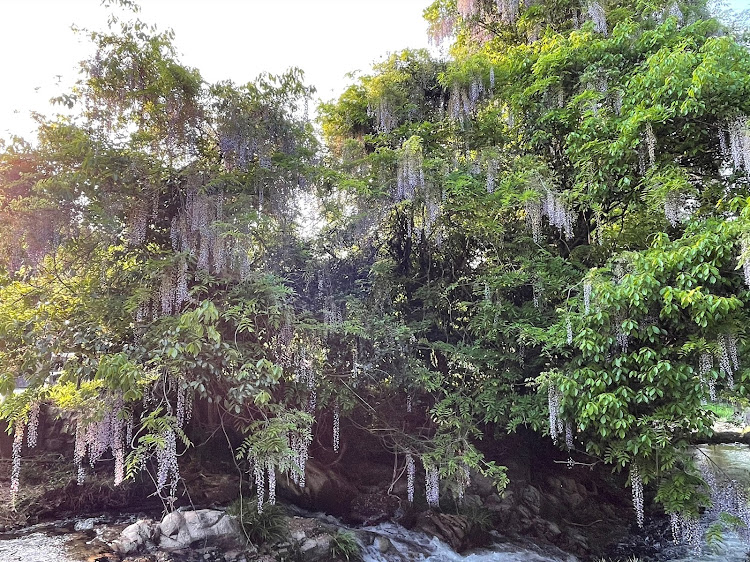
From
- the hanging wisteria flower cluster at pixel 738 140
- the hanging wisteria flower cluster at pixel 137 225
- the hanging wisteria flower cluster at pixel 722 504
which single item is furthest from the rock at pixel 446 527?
the hanging wisteria flower cluster at pixel 738 140

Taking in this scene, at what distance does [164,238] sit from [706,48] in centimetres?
633

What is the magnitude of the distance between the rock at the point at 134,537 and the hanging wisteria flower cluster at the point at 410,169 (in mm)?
5100

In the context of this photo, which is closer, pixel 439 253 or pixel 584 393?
pixel 584 393

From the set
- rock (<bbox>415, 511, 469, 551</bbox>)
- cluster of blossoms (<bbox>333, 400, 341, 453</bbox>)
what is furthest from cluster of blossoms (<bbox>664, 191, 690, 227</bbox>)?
rock (<bbox>415, 511, 469, 551</bbox>)

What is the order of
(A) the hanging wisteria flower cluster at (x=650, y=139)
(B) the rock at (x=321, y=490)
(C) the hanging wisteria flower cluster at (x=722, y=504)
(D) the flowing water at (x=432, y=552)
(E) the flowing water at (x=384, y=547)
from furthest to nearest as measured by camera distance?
1. (B) the rock at (x=321, y=490)
2. (D) the flowing water at (x=432, y=552)
3. (C) the hanging wisteria flower cluster at (x=722, y=504)
4. (E) the flowing water at (x=384, y=547)
5. (A) the hanging wisteria flower cluster at (x=650, y=139)

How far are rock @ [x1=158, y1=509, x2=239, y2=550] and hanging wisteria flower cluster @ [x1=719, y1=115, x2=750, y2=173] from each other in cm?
666

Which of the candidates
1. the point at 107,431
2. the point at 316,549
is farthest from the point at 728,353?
the point at 107,431

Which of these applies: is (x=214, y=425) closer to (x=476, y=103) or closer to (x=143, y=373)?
(x=143, y=373)

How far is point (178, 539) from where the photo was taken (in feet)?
16.4

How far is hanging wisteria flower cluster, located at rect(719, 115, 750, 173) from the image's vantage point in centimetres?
428

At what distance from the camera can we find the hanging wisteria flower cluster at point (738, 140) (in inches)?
168

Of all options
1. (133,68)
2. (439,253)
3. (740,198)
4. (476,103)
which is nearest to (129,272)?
(133,68)

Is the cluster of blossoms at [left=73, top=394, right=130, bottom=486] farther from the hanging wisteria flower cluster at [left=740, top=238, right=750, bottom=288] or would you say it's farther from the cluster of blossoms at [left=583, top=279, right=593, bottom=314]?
the hanging wisteria flower cluster at [left=740, top=238, right=750, bottom=288]

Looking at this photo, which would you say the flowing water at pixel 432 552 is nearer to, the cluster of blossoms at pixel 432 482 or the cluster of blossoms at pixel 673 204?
the cluster of blossoms at pixel 432 482
